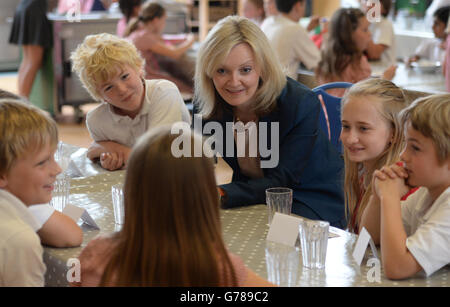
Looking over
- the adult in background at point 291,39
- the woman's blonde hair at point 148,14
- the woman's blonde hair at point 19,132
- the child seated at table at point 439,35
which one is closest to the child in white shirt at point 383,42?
the child seated at table at point 439,35

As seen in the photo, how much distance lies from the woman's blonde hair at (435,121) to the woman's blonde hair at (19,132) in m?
0.86

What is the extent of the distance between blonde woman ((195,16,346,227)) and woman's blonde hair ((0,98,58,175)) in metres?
0.84

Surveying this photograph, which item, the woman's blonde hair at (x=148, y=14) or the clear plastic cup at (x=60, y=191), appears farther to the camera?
the woman's blonde hair at (x=148, y=14)

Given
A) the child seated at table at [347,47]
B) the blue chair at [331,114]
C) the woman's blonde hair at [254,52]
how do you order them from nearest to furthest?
the woman's blonde hair at [254,52] < the blue chair at [331,114] < the child seated at table at [347,47]

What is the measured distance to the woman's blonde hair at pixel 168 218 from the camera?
115 cm

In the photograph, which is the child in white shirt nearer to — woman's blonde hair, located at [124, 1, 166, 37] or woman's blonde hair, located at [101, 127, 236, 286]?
woman's blonde hair, located at [124, 1, 166, 37]

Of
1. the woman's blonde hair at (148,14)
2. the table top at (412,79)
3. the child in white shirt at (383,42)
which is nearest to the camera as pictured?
the table top at (412,79)

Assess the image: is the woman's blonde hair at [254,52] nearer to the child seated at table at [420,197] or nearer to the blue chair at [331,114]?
the child seated at table at [420,197]

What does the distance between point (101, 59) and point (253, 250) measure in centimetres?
110

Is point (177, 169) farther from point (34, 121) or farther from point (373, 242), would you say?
point (373, 242)

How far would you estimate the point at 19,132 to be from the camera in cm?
145

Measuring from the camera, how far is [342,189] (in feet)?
7.51

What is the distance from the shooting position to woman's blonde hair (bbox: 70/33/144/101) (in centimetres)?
239

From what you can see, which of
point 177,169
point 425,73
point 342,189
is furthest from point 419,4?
point 177,169
